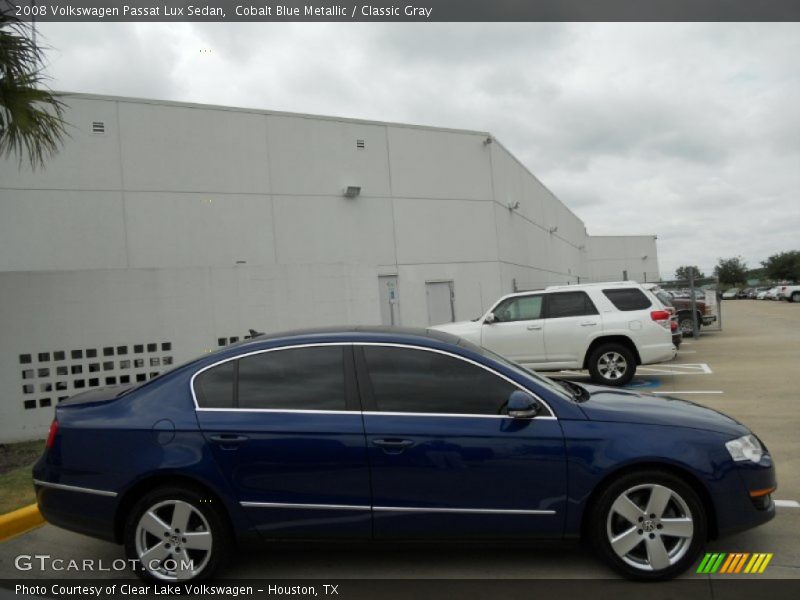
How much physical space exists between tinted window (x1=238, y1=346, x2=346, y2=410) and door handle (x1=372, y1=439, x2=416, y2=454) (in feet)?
1.09

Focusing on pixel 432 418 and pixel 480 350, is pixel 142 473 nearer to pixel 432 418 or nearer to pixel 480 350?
pixel 432 418

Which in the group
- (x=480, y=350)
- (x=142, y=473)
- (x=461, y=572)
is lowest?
(x=461, y=572)

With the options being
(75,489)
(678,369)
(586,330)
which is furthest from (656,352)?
(75,489)

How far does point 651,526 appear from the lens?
3.80 m

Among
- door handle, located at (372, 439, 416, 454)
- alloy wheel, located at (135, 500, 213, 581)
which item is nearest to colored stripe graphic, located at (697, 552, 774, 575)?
door handle, located at (372, 439, 416, 454)

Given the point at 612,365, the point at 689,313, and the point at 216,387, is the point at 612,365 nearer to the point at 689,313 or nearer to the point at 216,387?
the point at 216,387

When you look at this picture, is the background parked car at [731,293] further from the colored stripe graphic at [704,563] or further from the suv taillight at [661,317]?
the colored stripe graphic at [704,563]

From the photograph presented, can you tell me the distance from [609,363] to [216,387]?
8.31m

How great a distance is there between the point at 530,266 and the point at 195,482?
992 inches

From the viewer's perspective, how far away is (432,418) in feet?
12.8

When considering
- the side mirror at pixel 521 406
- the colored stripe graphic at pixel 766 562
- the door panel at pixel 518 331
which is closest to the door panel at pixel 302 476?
the side mirror at pixel 521 406

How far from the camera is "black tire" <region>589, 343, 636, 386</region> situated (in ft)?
35.5

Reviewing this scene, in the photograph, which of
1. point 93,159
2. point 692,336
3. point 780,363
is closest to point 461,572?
point 780,363

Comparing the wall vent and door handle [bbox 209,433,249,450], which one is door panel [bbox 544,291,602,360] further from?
door handle [bbox 209,433,249,450]
